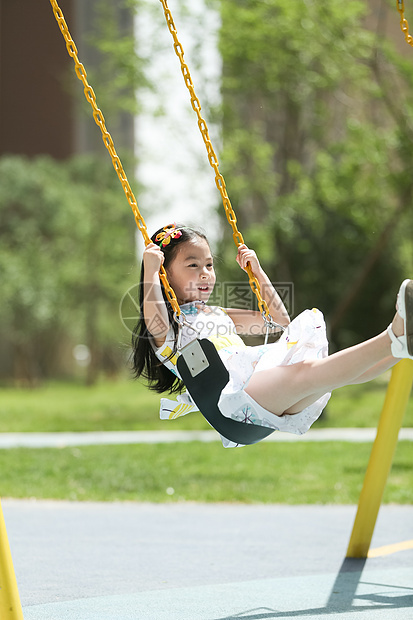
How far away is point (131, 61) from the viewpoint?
15.2m

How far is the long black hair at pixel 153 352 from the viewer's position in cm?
343

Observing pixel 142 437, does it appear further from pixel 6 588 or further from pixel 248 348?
pixel 6 588

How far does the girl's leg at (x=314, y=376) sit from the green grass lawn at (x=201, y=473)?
320 centimetres

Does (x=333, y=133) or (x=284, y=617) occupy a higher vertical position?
(x=333, y=133)

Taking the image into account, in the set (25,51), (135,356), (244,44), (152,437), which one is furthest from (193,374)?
(25,51)

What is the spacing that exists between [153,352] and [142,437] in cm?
619

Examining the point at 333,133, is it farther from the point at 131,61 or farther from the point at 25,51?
the point at 25,51

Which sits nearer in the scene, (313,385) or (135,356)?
(313,385)

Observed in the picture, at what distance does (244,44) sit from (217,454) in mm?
7314

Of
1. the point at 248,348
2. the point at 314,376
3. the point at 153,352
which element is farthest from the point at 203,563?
the point at 314,376

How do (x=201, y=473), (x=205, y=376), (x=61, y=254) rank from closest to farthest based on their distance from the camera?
(x=205, y=376), (x=201, y=473), (x=61, y=254)

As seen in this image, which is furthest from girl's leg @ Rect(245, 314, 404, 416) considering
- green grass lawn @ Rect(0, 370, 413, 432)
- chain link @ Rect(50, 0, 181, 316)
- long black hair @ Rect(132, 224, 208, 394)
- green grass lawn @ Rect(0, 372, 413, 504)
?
green grass lawn @ Rect(0, 370, 413, 432)

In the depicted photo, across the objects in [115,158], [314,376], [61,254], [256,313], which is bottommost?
[314,376]

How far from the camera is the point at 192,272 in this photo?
3408 millimetres
